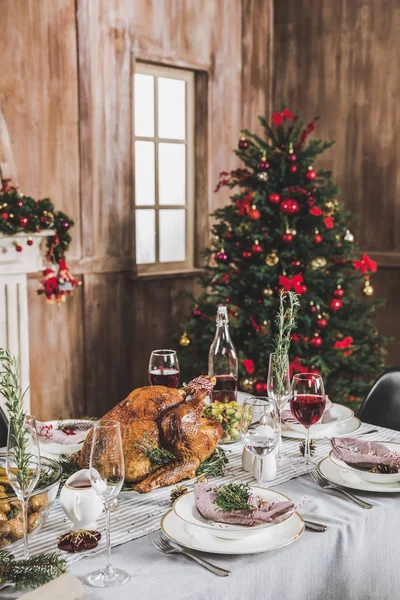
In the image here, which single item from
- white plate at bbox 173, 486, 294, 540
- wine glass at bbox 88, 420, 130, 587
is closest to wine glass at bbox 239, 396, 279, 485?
white plate at bbox 173, 486, 294, 540

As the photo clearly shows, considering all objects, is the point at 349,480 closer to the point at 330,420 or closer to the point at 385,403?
the point at 330,420

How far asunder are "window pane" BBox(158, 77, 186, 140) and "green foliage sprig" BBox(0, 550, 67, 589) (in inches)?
138

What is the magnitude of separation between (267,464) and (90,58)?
2.93 metres

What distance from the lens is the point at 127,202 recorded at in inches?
156

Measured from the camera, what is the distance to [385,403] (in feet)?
6.86

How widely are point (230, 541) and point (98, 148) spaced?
9.88 ft

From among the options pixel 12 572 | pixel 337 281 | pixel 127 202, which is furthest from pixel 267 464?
pixel 127 202

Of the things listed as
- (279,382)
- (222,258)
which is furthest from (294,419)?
(222,258)

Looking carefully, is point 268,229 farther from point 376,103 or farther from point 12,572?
point 12,572

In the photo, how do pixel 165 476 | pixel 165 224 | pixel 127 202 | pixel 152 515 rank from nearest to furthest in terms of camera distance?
pixel 152 515 → pixel 165 476 → pixel 127 202 → pixel 165 224

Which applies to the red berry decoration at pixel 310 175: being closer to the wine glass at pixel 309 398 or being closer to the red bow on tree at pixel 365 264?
the red bow on tree at pixel 365 264

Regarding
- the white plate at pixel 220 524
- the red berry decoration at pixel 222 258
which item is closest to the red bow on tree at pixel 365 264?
the red berry decoration at pixel 222 258

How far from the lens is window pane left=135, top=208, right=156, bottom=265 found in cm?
415

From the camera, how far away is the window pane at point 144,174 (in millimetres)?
4117
